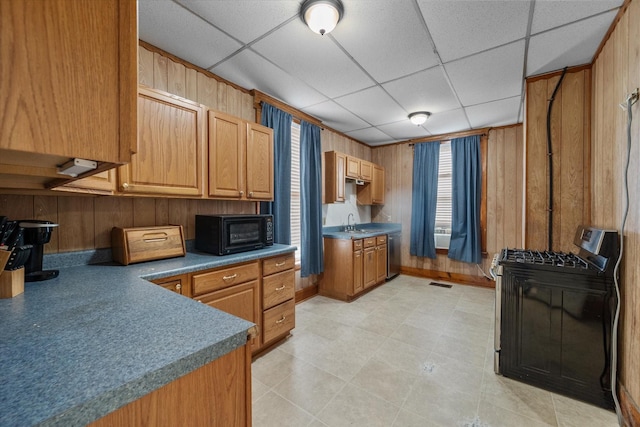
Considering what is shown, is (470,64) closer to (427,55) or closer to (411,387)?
(427,55)

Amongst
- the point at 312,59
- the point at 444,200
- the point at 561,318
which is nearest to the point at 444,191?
the point at 444,200

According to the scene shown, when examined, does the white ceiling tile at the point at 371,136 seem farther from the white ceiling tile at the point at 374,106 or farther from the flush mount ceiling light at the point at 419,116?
the flush mount ceiling light at the point at 419,116

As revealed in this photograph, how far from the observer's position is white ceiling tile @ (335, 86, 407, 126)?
302cm

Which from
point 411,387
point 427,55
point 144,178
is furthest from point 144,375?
point 427,55

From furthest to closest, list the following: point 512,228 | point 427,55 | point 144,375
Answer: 1. point 512,228
2. point 427,55
3. point 144,375

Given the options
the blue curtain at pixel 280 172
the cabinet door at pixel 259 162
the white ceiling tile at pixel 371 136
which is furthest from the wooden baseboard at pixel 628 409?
the white ceiling tile at pixel 371 136

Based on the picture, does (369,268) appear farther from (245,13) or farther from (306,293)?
(245,13)

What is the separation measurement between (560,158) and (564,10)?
1.23 metres

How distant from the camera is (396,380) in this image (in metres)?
2.00

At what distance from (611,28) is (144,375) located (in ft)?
10.9

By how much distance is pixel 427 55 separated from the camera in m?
2.25

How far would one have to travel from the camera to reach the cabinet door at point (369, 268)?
154 inches

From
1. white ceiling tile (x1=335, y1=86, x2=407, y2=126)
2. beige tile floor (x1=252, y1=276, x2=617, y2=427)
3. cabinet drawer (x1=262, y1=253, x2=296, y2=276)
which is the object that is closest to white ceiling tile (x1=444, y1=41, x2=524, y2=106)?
white ceiling tile (x1=335, y1=86, x2=407, y2=126)

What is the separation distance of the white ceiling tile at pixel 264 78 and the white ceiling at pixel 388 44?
1 centimetres
